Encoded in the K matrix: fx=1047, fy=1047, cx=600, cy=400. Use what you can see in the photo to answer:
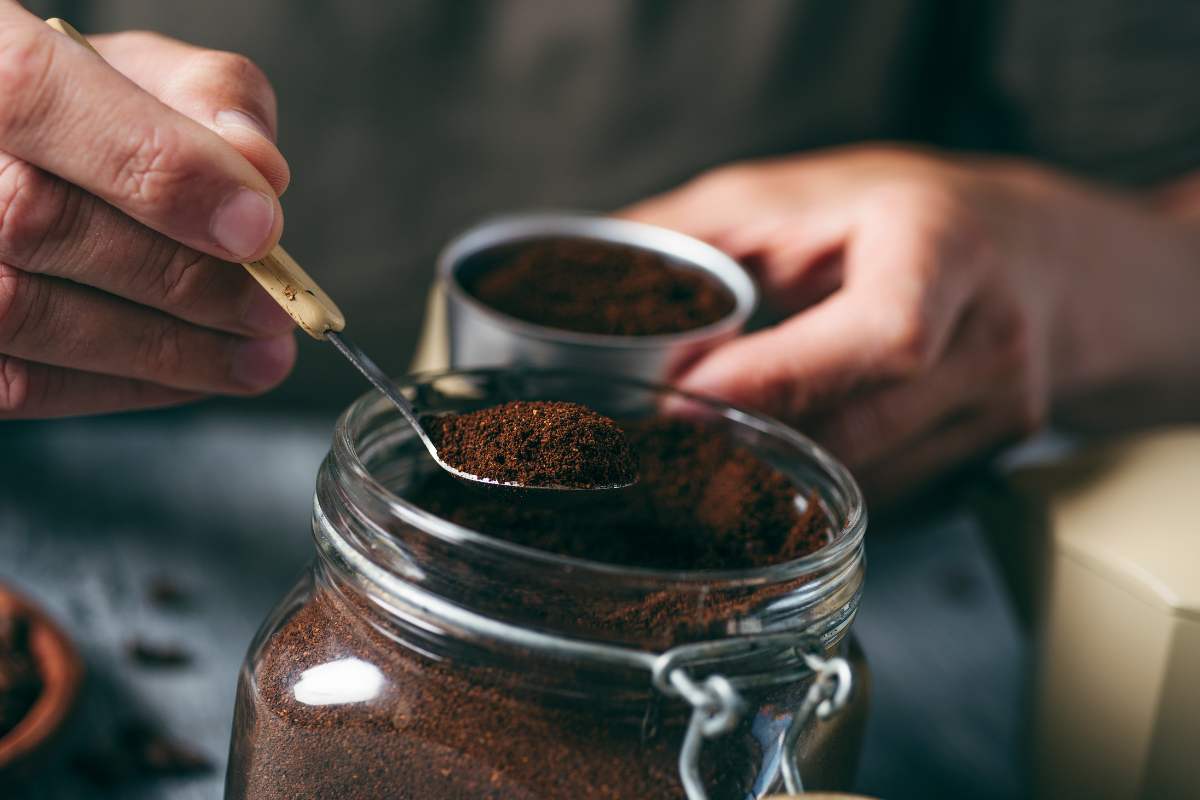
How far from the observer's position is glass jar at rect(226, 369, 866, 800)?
1.41ft

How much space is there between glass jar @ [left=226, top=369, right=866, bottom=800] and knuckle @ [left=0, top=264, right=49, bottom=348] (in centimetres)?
19

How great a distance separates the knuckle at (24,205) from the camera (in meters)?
0.50

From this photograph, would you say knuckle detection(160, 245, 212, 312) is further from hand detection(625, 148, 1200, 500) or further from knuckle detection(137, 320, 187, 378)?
hand detection(625, 148, 1200, 500)

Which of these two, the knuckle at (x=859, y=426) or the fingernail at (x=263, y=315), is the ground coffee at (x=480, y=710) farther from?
the knuckle at (x=859, y=426)

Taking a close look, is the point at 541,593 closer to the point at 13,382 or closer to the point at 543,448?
the point at 543,448

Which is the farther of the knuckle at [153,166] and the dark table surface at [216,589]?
the dark table surface at [216,589]

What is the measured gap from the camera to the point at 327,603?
50 centimetres

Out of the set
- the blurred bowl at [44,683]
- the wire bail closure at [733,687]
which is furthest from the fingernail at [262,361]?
the wire bail closure at [733,687]

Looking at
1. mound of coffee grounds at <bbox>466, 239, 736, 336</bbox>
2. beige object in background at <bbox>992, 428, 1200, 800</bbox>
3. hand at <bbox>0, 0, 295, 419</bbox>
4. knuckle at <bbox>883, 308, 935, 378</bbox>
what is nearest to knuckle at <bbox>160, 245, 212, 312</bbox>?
hand at <bbox>0, 0, 295, 419</bbox>

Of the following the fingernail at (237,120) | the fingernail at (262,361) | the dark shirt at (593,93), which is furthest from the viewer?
the dark shirt at (593,93)

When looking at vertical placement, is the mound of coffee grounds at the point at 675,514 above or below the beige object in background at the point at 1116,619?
above

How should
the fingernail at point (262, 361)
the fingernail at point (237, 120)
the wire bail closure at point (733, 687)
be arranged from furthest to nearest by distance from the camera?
the fingernail at point (262, 361) → the fingernail at point (237, 120) → the wire bail closure at point (733, 687)

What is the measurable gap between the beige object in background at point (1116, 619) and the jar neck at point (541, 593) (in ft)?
0.87

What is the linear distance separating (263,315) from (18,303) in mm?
123
